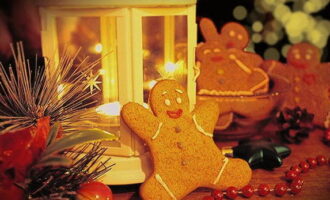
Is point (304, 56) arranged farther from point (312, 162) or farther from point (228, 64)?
point (312, 162)

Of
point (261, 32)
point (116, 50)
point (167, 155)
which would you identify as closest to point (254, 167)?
point (167, 155)

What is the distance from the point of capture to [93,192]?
0.75 m

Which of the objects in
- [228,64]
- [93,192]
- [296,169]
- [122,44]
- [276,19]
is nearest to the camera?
[93,192]

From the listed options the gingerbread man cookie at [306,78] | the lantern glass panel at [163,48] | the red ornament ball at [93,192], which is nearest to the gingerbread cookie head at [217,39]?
the gingerbread man cookie at [306,78]

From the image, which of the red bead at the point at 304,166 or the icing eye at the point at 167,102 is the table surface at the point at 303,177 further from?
the icing eye at the point at 167,102

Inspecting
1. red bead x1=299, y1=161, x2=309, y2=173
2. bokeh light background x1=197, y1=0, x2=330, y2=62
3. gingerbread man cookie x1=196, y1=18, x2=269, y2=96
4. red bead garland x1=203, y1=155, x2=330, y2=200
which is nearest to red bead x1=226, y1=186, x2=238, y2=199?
red bead garland x1=203, y1=155, x2=330, y2=200

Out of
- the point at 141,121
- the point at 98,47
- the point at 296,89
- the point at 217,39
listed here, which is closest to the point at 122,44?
the point at 98,47

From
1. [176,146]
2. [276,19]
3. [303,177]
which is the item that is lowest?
[303,177]

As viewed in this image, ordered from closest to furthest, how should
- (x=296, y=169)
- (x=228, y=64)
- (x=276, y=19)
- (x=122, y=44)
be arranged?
(x=122, y=44) → (x=296, y=169) → (x=228, y=64) → (x=276, y=19)

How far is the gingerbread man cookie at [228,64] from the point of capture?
115cm

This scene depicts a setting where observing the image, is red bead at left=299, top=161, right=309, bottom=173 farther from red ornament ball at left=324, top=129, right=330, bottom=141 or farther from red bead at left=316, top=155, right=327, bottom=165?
red ornament ball at left=324, top=129, right=330, bottom=141

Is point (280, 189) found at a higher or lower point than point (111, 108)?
lower

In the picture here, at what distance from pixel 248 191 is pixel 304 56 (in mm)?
535

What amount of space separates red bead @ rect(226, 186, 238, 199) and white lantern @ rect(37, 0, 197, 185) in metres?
0.17
